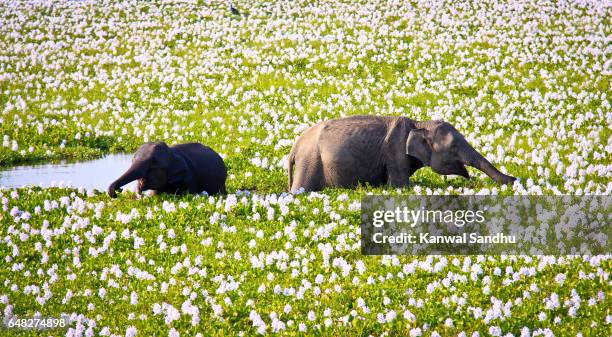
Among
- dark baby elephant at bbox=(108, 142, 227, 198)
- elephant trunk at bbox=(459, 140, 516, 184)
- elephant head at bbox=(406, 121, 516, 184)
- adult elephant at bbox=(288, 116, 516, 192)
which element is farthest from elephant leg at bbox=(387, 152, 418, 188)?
dark baby elephant at bbox=(108, 142, 227, 198)

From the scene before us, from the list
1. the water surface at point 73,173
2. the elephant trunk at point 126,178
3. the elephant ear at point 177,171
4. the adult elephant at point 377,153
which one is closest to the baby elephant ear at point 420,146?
the adult elephant at point 377,153

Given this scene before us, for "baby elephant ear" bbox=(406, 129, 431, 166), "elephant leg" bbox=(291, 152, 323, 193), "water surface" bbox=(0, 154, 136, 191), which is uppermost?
"baby elephant ear" bbox=(406, 129, 431, 166)

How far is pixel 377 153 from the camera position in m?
15.0

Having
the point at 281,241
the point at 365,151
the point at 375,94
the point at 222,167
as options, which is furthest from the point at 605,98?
the point at 281,241

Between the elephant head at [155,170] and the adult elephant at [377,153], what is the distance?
6.84 ft

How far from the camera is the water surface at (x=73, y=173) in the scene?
58.9 feet

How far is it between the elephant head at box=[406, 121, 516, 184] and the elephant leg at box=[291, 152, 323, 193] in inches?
64.4

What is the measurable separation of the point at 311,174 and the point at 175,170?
7.86ft

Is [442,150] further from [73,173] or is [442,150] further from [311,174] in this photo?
[73,173]

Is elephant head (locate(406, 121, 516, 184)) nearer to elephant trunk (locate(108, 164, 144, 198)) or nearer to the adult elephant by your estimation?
the adult elephant

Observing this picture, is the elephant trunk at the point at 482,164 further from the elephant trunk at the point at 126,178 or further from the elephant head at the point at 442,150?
the elephant trunk at the point at 126,178

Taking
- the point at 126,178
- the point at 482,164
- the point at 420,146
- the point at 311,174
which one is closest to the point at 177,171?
the point at 126,178

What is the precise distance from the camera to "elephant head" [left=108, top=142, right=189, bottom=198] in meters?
14.3

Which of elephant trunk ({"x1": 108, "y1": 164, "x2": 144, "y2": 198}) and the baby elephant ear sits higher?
Answer: the baby elephant ear
